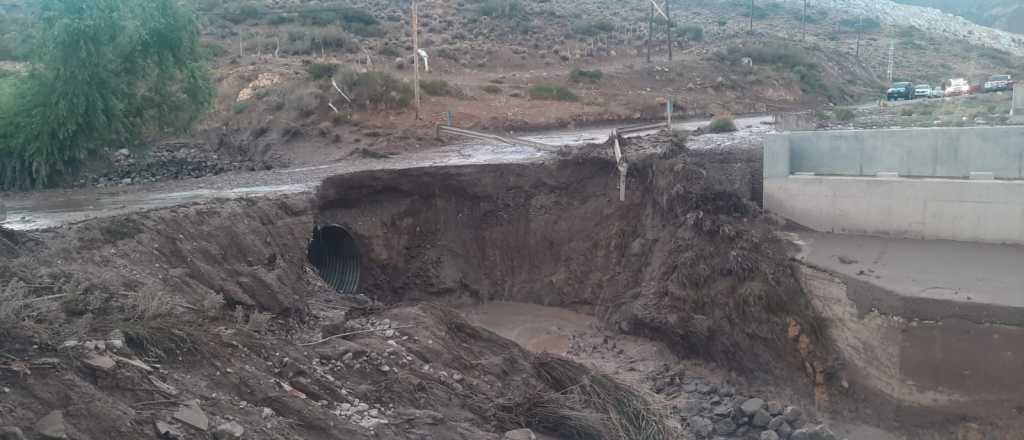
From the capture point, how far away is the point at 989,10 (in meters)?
105

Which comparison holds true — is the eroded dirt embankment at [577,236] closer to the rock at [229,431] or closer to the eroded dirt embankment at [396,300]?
the eroded dirt embankment at [396,300]

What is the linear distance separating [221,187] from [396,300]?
5.02 m

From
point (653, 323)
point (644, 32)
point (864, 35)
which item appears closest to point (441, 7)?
point (644, 32)

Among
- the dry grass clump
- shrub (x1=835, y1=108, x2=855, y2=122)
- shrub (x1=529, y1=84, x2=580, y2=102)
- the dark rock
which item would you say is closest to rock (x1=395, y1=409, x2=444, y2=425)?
the dry grass clump

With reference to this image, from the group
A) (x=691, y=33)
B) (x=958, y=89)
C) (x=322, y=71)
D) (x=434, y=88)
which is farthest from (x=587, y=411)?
(x=691, y=33)

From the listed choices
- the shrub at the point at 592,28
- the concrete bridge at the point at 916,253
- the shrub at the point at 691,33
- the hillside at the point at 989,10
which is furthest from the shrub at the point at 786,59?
the hillside at the point at 989,10

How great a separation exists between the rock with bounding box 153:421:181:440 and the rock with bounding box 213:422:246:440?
0.44 m

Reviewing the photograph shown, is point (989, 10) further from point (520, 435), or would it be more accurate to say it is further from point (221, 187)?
point (520, 435)

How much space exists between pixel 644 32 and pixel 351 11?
21649 millimetres

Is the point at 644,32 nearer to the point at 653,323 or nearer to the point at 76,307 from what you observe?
the point at 653,323

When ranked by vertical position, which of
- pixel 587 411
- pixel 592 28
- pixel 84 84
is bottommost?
pixel 587 411

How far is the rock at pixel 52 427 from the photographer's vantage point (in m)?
6.20

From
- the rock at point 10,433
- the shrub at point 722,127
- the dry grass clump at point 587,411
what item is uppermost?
the shrub at point 722,127

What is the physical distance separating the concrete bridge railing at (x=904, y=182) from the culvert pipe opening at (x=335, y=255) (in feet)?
30.9
